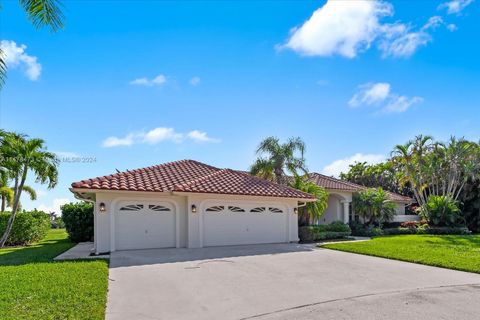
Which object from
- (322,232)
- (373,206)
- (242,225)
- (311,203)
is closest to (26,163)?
(242,225)

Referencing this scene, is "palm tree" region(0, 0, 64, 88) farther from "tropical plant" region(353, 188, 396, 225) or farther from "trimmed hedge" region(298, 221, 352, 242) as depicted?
"tropical plant" region(353, 188, 396, 225)

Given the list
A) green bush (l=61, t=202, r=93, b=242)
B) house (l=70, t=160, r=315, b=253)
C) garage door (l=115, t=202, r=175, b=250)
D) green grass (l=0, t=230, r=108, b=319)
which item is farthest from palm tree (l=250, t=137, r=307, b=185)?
green grass (l=0, t=230, r=108, b=319)

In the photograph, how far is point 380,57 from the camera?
50.7ft

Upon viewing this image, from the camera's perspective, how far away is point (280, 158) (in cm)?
2173

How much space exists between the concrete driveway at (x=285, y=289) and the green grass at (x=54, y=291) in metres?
0.35

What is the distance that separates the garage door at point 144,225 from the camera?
48.1ft

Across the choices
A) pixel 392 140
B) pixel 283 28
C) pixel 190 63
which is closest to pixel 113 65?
pixel 190 63

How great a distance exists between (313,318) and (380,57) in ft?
43.1

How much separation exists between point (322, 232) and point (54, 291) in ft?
52.7

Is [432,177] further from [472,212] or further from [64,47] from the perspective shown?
[64,47]

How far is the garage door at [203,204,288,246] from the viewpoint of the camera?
1647 centimetres

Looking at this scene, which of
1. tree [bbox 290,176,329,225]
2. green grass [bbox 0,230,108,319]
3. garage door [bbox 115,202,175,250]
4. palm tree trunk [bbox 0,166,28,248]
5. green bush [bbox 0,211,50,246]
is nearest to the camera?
green grass [bbox 0,230,108,319]

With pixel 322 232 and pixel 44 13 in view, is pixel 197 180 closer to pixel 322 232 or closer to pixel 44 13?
pixel 322 232

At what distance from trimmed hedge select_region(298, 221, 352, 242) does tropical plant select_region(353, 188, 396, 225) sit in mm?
3937
